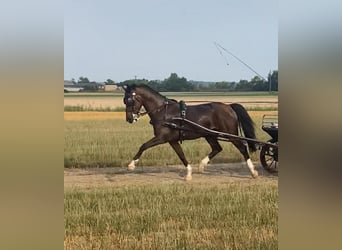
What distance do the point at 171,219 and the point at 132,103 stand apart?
2205 mm

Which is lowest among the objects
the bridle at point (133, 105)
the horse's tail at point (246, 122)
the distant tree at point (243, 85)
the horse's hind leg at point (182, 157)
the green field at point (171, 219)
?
the green field at point (171, 219)

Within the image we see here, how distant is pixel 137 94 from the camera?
479 centimetres

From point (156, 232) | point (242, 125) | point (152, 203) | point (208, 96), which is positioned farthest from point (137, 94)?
point (156, 232)

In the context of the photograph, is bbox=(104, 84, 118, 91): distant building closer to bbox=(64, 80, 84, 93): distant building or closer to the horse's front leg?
the horse's front leg

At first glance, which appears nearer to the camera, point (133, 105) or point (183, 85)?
point (183, 85)

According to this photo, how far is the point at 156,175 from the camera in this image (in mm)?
4973

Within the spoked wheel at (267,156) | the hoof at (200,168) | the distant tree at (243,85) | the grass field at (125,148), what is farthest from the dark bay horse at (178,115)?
the distant tree at (243,85)

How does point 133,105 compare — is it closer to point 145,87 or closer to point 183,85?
point 145,87

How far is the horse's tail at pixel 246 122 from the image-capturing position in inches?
190

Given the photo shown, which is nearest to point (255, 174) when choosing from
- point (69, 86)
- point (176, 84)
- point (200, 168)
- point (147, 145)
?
point (200, 168)

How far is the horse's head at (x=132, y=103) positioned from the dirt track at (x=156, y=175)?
637mm

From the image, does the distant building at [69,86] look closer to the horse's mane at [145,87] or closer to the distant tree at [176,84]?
the distant tree at [176,84]
